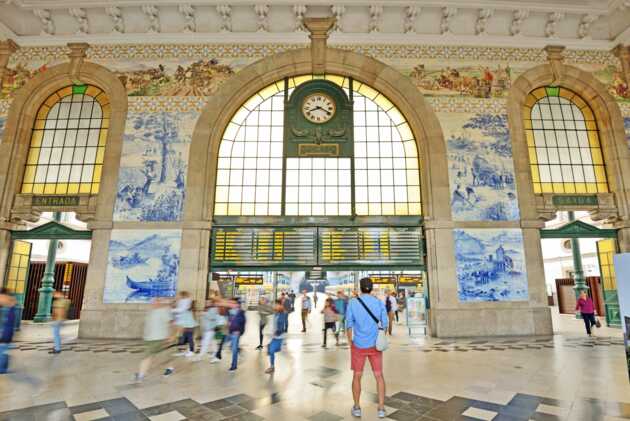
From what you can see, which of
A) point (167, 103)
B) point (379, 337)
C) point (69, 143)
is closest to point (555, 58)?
point (379, 337)

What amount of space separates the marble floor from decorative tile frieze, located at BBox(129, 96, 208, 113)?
782 cm

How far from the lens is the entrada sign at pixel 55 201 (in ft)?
36.0

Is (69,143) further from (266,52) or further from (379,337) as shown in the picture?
(379,337)

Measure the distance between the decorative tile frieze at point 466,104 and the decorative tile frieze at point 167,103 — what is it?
8.21m

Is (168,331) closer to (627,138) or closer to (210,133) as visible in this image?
(210,133)

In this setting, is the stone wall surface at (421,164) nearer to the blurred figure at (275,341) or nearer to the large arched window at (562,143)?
the large arched window at (562,143)

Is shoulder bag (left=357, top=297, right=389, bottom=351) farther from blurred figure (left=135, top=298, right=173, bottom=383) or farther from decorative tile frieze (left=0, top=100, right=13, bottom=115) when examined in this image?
decorative tile frieze (left=0, top=100, right=13, bottom=115)

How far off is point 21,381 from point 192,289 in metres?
4.95

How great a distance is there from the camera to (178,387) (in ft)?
16.8

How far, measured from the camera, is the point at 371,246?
11.1m

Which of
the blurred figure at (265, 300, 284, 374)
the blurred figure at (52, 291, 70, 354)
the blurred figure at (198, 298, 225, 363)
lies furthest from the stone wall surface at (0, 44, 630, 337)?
the blurred figure at (265, 300, 284, 374)

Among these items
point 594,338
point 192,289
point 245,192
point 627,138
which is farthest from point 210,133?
point 627,138

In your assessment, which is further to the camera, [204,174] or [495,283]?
[204,174]

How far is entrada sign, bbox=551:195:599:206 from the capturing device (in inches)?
439
